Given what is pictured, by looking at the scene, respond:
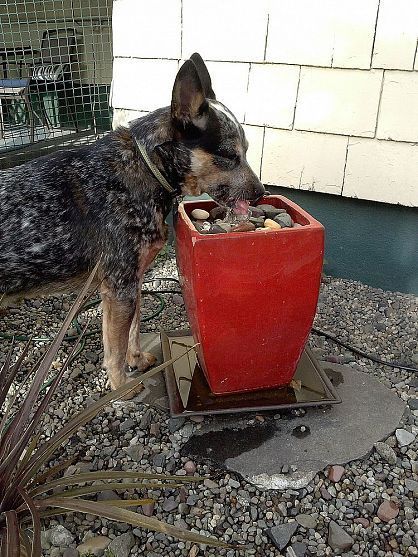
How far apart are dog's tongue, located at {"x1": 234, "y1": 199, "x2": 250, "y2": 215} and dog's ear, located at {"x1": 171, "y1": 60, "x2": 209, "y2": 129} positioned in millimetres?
430

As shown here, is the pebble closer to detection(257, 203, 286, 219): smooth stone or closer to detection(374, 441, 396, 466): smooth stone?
detection(374, 441, 396, 466): smooth stone

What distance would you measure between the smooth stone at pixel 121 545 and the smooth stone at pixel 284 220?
153 cm

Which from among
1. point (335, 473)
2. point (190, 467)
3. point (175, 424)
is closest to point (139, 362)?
point (175, 424)

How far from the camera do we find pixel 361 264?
13.9ft

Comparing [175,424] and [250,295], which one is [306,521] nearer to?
[175,424]

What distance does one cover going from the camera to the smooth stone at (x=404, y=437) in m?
2.44

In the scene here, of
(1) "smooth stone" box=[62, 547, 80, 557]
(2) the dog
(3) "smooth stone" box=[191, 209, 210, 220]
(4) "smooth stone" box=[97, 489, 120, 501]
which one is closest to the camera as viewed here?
(1) "smooth stone" box=[62, 547, 80, 557]

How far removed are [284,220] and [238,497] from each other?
1.31 metres

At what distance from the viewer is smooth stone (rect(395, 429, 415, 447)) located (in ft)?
8.01

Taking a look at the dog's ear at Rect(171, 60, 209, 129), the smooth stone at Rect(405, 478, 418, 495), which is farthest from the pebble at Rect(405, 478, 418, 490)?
the dog's ear at Rect(171, 60, 209, 129)

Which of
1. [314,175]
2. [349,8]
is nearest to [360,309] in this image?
[314,175]

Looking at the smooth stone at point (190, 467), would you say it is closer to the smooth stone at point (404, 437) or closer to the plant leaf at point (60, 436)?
the plant leaf at point (60, 436)

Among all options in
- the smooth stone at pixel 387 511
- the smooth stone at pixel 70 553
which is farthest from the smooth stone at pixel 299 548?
the smooth stone at pixel 70 553

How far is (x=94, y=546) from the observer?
194 cm
